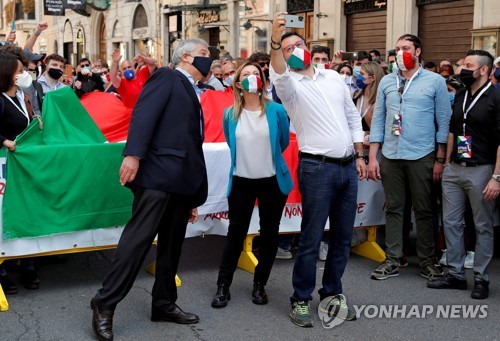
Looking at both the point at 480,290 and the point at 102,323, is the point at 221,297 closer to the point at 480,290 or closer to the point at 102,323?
the point at 102,323

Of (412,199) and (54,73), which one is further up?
(54,73)

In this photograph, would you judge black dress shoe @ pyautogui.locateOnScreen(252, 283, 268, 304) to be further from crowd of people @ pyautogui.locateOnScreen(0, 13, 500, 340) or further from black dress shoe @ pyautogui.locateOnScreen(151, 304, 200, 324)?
black dress shoe @ pyautogui.locateOnScreen(151, 304, 200, 324)

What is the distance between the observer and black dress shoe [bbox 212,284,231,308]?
200 inches

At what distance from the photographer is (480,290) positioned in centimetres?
531

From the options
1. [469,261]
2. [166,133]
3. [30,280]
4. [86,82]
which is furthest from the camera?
[86,82]

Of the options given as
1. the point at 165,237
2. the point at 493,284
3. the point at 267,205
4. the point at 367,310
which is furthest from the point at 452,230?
the point at 165,237

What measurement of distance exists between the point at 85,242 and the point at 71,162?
65cm

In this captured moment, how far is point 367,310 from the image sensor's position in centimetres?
502

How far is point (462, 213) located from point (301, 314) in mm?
1709

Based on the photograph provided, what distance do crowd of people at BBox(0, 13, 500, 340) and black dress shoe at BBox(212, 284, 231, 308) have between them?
0.01 meters

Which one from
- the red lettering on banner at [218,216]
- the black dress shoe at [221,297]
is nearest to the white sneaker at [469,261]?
the red lettering on banner at [218,216]

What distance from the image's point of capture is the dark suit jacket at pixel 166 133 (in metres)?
4.32

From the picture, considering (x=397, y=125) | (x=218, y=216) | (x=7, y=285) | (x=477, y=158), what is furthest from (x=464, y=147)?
(x=7, y=285)

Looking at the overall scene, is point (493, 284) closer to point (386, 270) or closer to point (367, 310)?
point (386, 270)
